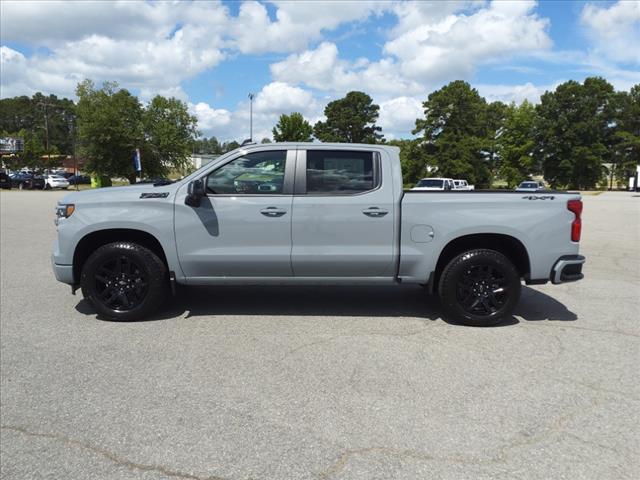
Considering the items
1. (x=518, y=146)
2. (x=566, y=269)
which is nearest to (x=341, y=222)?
(x=566, y=269)

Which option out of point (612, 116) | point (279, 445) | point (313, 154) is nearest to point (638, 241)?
point (313, 154)

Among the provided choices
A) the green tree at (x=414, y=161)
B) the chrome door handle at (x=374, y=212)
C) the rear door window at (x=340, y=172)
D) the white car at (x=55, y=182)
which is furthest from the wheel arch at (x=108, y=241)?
the green tree at (x=414, y=161)

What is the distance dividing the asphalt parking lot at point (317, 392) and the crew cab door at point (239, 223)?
2.07 ft

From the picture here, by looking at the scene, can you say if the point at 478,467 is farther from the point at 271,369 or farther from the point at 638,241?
the point at 638,241

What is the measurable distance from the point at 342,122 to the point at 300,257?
79.2 metres

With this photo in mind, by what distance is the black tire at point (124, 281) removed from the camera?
5.51 m

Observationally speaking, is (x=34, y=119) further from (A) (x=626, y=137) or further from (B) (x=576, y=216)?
(B) (x=576, y=216)

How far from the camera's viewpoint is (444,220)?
543 cm

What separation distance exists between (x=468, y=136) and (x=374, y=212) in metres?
57.9

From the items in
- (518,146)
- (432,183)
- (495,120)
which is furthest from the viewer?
(495,120)

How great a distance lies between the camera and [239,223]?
545cm

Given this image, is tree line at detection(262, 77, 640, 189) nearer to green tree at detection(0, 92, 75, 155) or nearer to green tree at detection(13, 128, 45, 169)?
green tree at detection(13, 128, 45, 169)

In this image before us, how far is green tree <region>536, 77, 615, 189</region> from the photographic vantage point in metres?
63.4

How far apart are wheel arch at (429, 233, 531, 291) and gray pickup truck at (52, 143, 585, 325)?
0.07 ft
